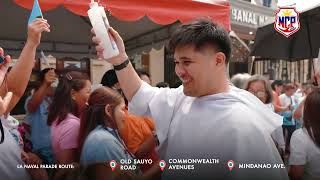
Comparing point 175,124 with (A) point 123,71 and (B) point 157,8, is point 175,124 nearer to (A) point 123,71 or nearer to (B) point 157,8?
(A) point 123,71

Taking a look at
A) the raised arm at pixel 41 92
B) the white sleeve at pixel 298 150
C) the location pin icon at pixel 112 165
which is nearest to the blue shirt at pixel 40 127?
the raised arm at pixel 41 92

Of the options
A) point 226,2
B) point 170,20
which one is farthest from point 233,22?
point 170,20

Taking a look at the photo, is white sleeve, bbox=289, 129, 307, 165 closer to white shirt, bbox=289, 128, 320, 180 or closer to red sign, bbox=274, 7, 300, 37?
white shirt, bbox=289, 128, 320, 180

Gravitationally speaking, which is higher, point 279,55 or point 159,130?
point 279,55

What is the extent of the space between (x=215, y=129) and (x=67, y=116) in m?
1.09

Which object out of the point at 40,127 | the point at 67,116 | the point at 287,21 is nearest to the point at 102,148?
the point at 67,116

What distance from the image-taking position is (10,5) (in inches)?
129

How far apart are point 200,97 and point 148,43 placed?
3.49 m

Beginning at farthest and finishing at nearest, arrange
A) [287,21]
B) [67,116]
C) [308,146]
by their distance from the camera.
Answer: [287,21] < [67,116] < [308,146]

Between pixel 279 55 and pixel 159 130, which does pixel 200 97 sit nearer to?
pixel 159 130

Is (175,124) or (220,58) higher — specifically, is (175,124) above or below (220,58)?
below

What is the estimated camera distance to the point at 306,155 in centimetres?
180

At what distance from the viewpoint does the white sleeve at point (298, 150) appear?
1.80 meters

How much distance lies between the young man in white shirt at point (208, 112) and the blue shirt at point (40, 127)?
1170 millimetres
